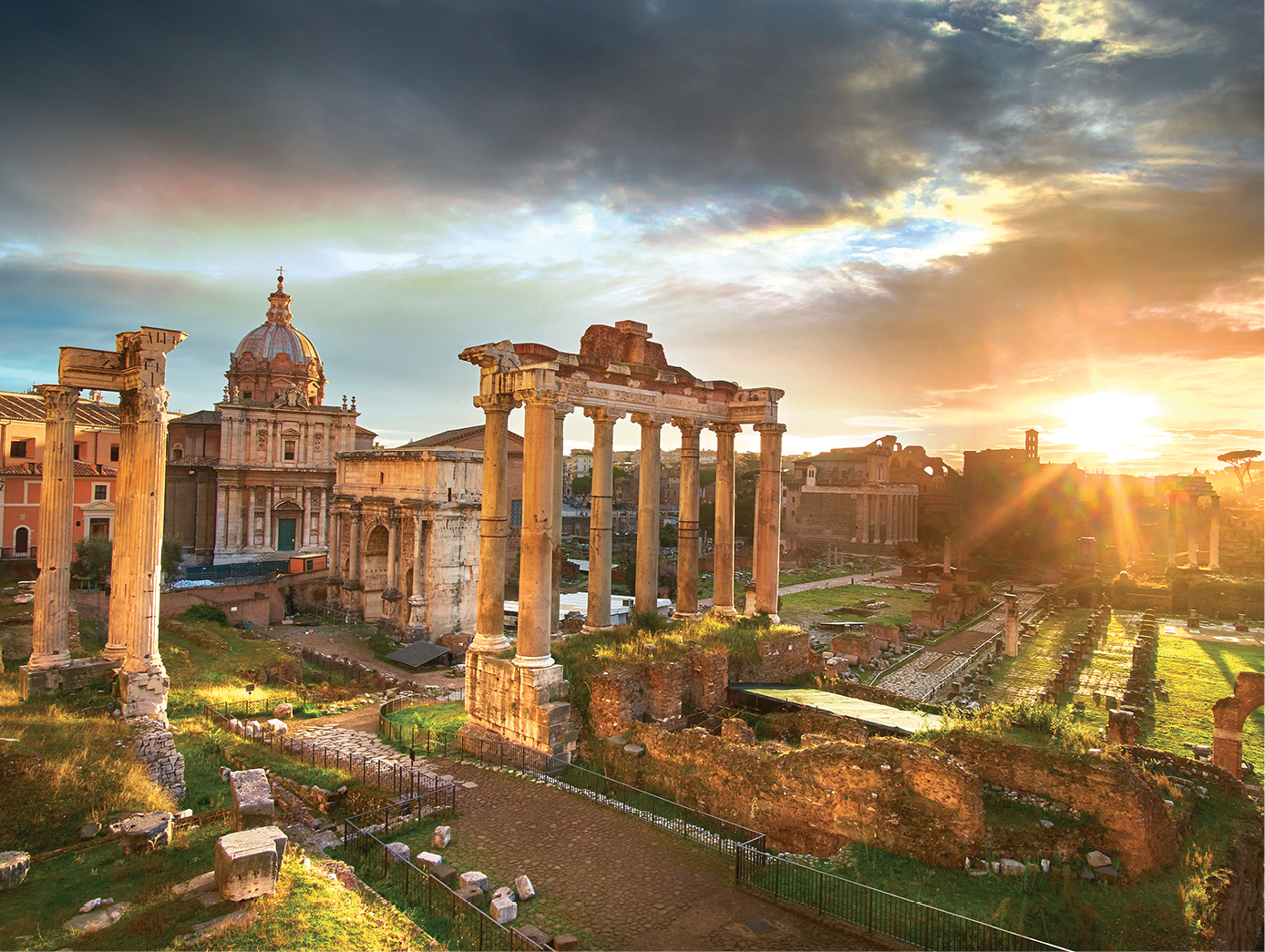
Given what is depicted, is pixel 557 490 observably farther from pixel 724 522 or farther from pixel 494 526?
pixel 724 522

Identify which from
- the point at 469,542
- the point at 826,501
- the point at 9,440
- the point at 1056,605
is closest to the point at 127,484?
the point at 469,542

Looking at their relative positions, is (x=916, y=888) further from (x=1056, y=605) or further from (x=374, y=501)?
(x=1056, y=605)

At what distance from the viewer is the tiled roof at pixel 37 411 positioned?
34406 millimetres

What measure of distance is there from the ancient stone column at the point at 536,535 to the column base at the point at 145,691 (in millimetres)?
7118

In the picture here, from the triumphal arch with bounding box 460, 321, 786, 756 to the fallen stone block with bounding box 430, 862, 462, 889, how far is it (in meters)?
3.65

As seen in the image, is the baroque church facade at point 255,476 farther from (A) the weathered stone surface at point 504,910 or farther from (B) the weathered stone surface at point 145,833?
(A) the weathered stone surface at point 504,910

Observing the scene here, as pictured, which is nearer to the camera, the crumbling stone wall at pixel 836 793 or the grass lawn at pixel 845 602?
the crumbling stone wall at pixel 836 793

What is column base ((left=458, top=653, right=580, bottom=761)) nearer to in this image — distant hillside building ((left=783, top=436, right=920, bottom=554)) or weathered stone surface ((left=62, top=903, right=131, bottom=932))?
weathered stone surface ((left=62, top=903, right=131, bottom=932))

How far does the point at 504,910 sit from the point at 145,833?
15.4 feet

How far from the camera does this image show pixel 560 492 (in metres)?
13.5

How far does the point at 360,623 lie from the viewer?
1337 inches

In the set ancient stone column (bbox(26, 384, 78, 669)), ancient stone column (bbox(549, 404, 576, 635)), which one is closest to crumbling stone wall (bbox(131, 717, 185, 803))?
ancient stone column (bbox(26, 384, 78, 669))

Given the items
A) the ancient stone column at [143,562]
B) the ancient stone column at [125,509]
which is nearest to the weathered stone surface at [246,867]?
the ancient stone column at [143,562]

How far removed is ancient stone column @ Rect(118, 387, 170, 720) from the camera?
13.4m
